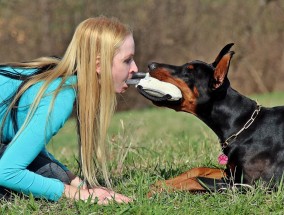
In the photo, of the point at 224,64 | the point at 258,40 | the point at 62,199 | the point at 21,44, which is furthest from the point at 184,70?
the point at 258,40

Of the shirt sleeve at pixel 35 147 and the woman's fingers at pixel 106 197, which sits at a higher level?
the shirt sleeve at pixel 35 147

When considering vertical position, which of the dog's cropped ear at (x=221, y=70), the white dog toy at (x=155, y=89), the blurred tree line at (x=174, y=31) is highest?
the dog's cropped ear at (x=221, y=70)

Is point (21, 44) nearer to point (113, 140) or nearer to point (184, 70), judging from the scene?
point (113, 140)

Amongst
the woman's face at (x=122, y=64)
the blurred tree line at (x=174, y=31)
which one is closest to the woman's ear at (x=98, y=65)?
the woman's face at (x=122, y=64)

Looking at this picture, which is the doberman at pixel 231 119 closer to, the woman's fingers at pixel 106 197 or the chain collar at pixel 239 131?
the chain collar at pixel 239 131

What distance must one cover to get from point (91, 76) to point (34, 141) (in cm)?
64

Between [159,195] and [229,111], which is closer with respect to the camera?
[159,195]

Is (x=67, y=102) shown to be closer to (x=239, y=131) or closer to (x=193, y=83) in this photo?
(x=193, y=83)

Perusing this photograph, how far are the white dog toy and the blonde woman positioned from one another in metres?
0.12

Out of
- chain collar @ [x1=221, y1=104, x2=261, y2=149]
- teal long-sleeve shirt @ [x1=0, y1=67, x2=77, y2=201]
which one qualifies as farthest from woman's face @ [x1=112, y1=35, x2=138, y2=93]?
chain collar @ [x1=221, y1=104, x2=261, y2=149]

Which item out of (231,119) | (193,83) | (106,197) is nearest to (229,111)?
(231,119)

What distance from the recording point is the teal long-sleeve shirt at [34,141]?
4543 millimetres

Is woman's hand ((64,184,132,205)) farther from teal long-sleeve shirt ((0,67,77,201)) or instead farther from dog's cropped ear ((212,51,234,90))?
dog's cropped ear ((212,51,234,90))

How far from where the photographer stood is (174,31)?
70.8 ft
